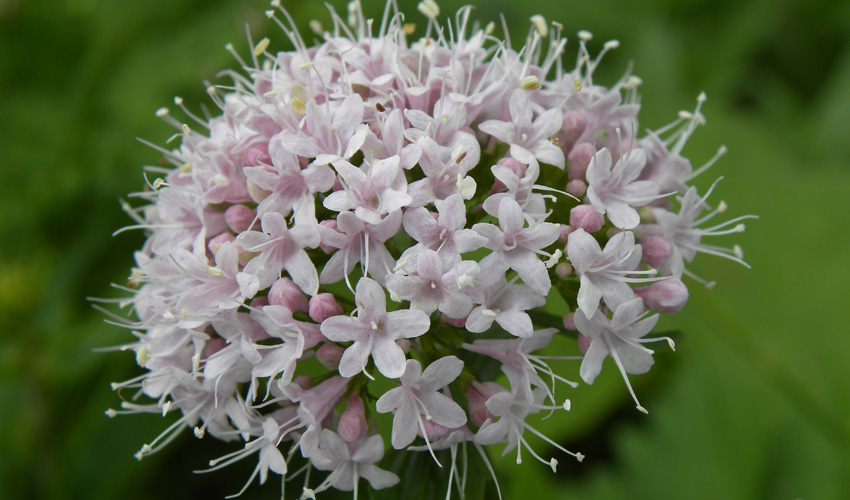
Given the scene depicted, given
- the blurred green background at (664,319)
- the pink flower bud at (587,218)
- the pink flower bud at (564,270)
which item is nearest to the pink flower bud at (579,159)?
the pink flower bud at (587,218)

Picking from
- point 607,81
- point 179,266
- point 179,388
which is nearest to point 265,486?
point 179,388

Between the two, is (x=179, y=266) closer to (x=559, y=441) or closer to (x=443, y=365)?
(x=443, y=365)

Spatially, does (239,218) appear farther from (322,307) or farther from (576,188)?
(576,188)

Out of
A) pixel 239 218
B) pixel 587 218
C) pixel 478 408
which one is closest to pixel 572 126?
pixel 587 218

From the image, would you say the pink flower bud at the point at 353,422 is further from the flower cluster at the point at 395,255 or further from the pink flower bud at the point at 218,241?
the pink flower bud at the point at 218,241

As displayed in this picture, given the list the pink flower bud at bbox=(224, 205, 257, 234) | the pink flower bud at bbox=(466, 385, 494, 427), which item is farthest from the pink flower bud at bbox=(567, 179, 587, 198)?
the pink flower bud at bbox=(224, 205, 257, 234)

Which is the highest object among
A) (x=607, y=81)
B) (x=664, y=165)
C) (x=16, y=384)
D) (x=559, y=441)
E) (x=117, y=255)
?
(x=664, y=165)

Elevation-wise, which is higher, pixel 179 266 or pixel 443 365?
pixel 179 266
